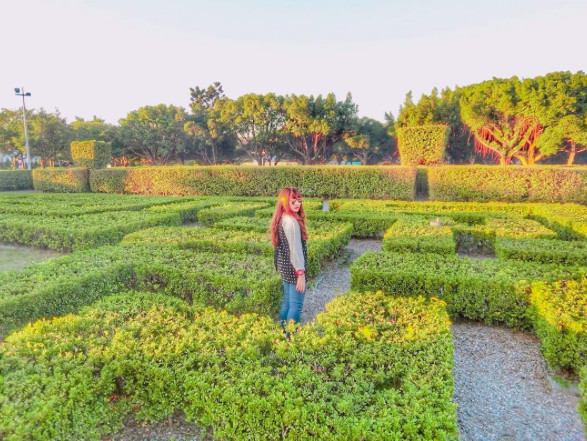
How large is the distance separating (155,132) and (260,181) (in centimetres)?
2412

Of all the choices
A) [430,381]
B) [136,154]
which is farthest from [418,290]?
[136,154]

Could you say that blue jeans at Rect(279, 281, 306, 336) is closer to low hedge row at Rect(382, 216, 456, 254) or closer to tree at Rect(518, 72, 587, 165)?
low hedge row at Rect(382, 216, 456, 254)

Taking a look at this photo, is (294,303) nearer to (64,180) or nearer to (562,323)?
(562,323)

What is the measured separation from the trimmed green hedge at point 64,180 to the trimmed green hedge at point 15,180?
3831 millimetres

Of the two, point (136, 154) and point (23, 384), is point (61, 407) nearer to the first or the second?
point (23, 384)

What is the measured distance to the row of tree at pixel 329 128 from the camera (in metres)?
25.2

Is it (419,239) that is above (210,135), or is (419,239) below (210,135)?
below

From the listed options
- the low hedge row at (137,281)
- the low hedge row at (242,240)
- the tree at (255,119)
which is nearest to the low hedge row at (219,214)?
the low hedge row at (242,240)

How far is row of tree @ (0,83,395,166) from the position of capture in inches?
1341

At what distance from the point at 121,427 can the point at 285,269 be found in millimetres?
2101

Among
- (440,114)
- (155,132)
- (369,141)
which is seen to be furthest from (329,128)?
(155,132)

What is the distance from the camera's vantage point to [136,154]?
139ft

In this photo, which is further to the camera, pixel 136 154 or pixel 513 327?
pixel 136 154

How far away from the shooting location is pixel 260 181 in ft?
63.2
